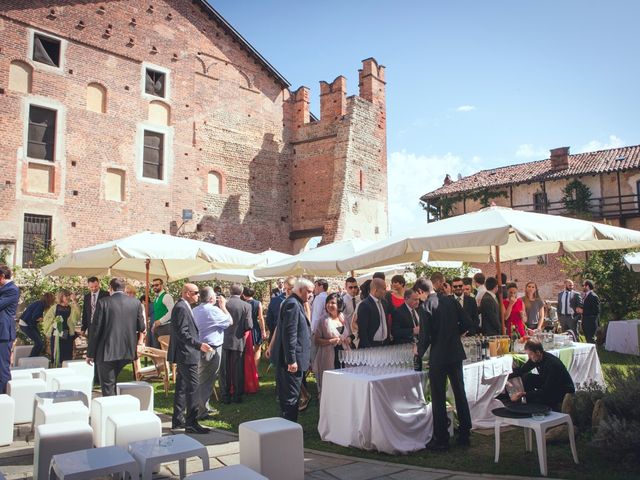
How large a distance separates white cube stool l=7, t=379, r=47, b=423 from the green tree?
15.5m

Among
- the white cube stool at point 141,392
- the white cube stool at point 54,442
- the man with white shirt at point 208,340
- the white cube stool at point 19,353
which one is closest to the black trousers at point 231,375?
the man with white shirt at point 208,340

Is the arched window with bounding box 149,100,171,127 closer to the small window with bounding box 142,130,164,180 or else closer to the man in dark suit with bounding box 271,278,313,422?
the small window with bounding box 142,130,164,180

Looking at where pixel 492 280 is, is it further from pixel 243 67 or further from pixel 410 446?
pixel 243 67

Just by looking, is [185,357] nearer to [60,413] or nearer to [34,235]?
[60,413]

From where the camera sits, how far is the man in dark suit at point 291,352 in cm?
599

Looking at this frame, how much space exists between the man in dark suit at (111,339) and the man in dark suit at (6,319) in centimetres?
103

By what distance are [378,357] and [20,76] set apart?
17670 mm

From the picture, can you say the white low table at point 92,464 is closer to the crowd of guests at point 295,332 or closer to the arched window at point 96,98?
the crowd of guests at point 295,332

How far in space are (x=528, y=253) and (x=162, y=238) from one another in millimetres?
6606

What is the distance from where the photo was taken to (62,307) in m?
9.62

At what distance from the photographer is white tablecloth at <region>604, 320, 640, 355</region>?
40.4 feet

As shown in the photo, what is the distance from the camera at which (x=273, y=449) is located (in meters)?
4.30

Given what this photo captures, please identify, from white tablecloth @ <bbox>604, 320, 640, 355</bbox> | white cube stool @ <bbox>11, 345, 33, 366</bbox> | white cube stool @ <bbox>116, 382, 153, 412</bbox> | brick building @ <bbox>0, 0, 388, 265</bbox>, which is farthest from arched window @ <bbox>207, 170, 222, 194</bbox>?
white cube stool @ <bbox>116, 382, 153, 412</bbox>

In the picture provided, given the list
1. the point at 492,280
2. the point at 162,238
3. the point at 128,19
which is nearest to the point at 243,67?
the point at 128,19
